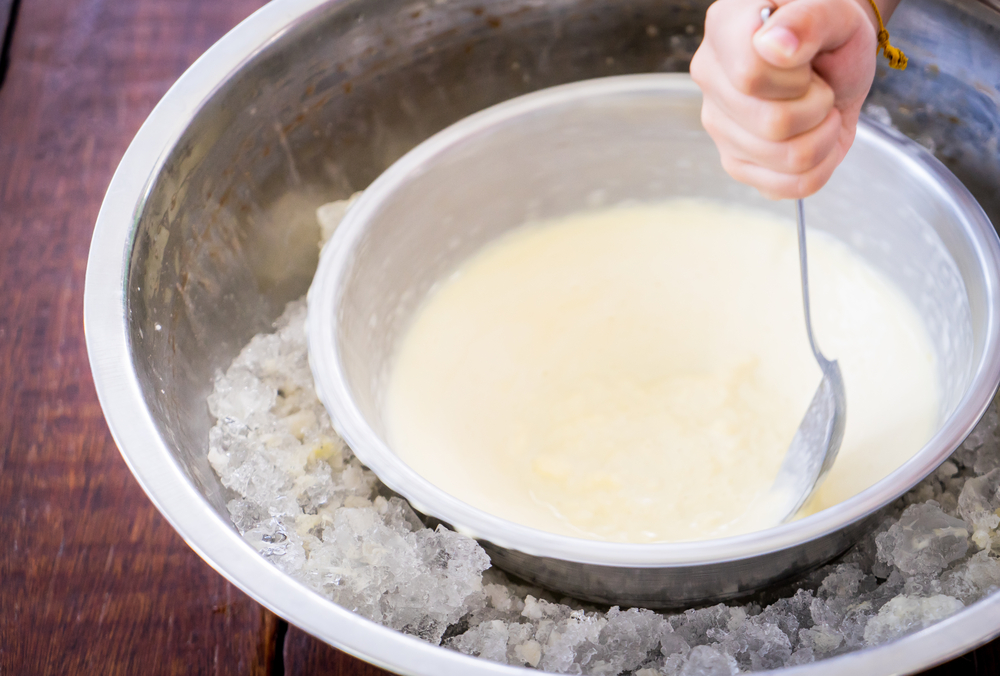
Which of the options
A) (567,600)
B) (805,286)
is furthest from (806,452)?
(567,600)

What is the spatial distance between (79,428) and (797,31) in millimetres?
710

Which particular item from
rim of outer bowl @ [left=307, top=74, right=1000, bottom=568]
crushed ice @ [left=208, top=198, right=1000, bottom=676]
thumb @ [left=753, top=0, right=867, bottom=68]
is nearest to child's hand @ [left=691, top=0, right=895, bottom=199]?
thumb @ [left=753, top=0, right=867, bottom=68]

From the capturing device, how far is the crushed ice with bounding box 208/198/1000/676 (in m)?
0.57

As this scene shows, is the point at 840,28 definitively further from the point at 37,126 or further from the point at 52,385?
the point at 37,126

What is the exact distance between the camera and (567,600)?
644 mm

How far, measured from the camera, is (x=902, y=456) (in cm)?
68

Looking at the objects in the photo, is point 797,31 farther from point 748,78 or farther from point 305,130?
point 305,130

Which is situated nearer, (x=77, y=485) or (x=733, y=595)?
(x=733, y=595)

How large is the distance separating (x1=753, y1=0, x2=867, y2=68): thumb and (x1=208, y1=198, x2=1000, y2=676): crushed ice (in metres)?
0.37

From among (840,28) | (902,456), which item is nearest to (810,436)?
(902,456)

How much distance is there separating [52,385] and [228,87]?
0.35 meters

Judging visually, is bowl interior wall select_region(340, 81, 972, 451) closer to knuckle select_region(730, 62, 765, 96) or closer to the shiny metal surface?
the shiny metal surface

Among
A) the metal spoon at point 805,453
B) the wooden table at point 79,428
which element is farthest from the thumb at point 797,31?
the wooden table at point 79,428

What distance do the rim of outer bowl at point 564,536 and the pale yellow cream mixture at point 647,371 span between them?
109 millimetres
